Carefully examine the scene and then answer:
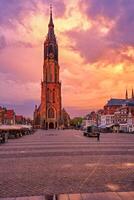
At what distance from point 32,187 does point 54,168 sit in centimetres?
537

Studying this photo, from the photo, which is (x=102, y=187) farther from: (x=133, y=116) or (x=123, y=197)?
(x=133, y=116)

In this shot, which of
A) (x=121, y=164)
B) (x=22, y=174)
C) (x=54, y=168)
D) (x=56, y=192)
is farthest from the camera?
(x=121, y=164)

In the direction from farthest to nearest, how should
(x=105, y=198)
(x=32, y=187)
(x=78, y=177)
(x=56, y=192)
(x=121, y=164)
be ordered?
(x=121, y=164) → (x=78, y=177) → (x=32, y=187) → (x=56, y=192) → (x=105, y=198)

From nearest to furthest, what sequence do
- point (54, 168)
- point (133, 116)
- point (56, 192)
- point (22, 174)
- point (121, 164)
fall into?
1. point (56, 192)
2. point (22, 174)
3. point (54, 168)
4. point (121, 164)
5. point (133, 116)

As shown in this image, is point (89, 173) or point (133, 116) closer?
point (89, 173)

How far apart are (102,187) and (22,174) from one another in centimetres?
467

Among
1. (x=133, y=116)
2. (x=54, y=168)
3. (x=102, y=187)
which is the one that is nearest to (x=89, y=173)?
(x=54, y=168)

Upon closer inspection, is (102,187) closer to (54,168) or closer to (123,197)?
(123,197)

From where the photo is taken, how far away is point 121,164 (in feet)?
65.9

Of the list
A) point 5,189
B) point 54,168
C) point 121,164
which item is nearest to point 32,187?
point 5,189

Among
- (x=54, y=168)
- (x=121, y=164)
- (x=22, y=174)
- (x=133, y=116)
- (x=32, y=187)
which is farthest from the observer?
(x=133, y=116)

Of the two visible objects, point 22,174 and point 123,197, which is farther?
point 22,174

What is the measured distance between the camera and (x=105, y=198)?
1110 centimetres

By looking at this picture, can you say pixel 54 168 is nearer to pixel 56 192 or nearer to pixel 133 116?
pixel 56 192
